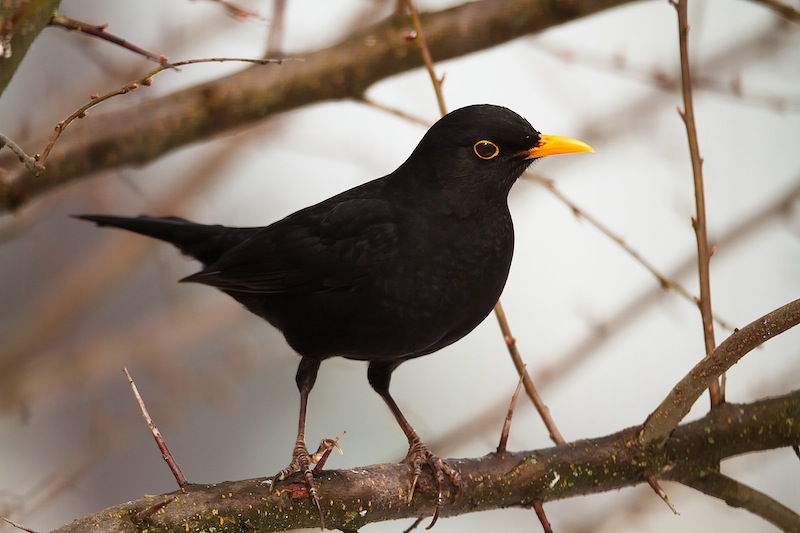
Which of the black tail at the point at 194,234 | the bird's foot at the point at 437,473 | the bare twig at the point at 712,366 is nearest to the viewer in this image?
the bare twig at the point at 712,366

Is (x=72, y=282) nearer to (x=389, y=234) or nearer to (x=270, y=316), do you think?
(x=270, y=316)

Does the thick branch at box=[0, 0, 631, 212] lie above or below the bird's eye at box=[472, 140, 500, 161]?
above

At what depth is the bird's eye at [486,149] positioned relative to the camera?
105 inches

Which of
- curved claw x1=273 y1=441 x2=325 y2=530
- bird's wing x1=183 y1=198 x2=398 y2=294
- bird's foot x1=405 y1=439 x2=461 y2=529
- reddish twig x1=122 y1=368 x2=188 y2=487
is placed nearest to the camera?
reddish twig x1=122 y1=368 x2=188 y2=487

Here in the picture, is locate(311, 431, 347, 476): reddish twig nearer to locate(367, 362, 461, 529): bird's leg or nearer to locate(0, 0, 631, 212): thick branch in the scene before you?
locate(367, 362, 461, 529): bird's leg

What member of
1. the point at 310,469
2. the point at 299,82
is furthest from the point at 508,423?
the point at 299,82

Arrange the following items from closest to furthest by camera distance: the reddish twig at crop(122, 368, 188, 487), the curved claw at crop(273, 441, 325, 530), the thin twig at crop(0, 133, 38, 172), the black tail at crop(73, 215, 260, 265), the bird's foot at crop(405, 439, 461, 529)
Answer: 1. the thin twig at crop(0, 133, 38, 172)
2. the reddish twig at crop(122, 368, 188, 487)
3. the curved claw at crop(273, 441, 325, 530)
4. the bird's foot at crop(405, 439, 461, 529)
5. the black tail at crop(73, 215, 260, 265)

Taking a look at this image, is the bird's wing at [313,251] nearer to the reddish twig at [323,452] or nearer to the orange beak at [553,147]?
the orange beak at [553,147]

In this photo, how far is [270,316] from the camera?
2.88 metres

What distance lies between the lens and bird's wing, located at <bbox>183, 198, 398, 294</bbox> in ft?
8.56

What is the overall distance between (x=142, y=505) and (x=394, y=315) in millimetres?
856

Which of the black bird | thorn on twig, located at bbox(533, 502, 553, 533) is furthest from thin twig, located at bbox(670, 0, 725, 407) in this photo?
thorn on twig, located at bbox(533, 502, 553, 533)

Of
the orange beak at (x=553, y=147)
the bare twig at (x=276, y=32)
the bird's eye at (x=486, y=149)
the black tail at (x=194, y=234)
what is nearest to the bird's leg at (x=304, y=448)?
the black tail at (x=194, y=234)

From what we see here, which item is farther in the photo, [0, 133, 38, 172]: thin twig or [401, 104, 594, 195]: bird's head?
[401, 104, 594, 195]: bird's head
